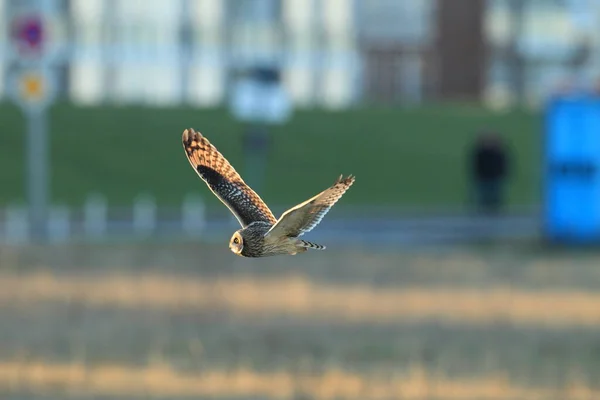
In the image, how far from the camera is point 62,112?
95.0m

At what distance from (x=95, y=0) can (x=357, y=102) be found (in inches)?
4082

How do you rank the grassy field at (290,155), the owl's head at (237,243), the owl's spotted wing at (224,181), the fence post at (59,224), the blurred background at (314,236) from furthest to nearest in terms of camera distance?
the grassy field at (290,155) → the fence post at (59,224) → the blurred background at (314,236) → the owl's spotted wing at (224,181) → the owl's head at (237,243)

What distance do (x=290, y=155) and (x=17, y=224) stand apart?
1852 cm

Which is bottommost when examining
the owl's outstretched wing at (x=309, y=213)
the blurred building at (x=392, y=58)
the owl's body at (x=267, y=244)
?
the blurred building at (x=392, y=58)

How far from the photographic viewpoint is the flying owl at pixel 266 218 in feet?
23.2

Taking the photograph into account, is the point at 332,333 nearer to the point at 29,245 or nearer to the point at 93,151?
the point at 29,245

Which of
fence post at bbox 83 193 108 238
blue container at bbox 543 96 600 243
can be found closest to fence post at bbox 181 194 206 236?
fence post at bbox 83 193 108 238

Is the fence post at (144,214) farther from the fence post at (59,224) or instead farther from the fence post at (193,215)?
the fence post at (59,224)

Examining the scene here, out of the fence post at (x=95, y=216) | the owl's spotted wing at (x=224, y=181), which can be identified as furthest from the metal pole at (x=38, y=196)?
the owl's spotted wing at (x=224, y=181)

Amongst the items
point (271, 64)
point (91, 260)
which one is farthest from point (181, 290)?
point (271, 64)

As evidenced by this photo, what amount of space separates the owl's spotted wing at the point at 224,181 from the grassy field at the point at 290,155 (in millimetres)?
73612

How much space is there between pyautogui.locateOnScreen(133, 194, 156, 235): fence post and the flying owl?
69348mm

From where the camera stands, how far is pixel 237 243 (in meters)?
7.11

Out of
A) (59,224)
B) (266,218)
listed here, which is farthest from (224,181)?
(59,224)
